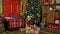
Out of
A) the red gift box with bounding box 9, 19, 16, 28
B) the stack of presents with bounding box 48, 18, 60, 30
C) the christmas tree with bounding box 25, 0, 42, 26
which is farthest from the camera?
the christmas tree with bounding box 25, 0, 42, 26

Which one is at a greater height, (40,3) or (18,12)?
(40,3)

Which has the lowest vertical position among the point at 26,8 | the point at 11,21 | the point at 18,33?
the point at 18,33

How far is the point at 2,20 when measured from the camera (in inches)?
153

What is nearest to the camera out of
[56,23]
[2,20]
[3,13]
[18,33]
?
[18,33]

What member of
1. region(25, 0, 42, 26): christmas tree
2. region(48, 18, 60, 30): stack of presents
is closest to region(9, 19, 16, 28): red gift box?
region(25, 0, 42, 26): christmas tree

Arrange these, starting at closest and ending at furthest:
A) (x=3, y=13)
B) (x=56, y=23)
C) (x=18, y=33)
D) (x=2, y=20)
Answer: (x=18, y=33)
(x=2, y=20)
(x=56, y=23)
(x=3, y=13)

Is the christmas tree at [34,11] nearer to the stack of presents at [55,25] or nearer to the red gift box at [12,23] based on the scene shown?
the stack of presents at [55,25]

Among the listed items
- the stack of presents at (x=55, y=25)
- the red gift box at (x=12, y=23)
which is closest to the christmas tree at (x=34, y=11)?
the stack of presents at (x=55, y=25)

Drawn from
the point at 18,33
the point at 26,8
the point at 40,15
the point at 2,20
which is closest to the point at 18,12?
the point at 26,8

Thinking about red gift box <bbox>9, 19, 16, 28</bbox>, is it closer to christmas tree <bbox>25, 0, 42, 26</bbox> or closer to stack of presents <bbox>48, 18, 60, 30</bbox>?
christmas tree <bbox>25, 0, 42, 26</bbox>

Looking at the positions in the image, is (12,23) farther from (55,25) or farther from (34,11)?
(55,25)

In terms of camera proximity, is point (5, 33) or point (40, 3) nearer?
point (5, 33)

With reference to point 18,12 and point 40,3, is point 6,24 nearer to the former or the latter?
point 18,12

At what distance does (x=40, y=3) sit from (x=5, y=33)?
1931 mm
